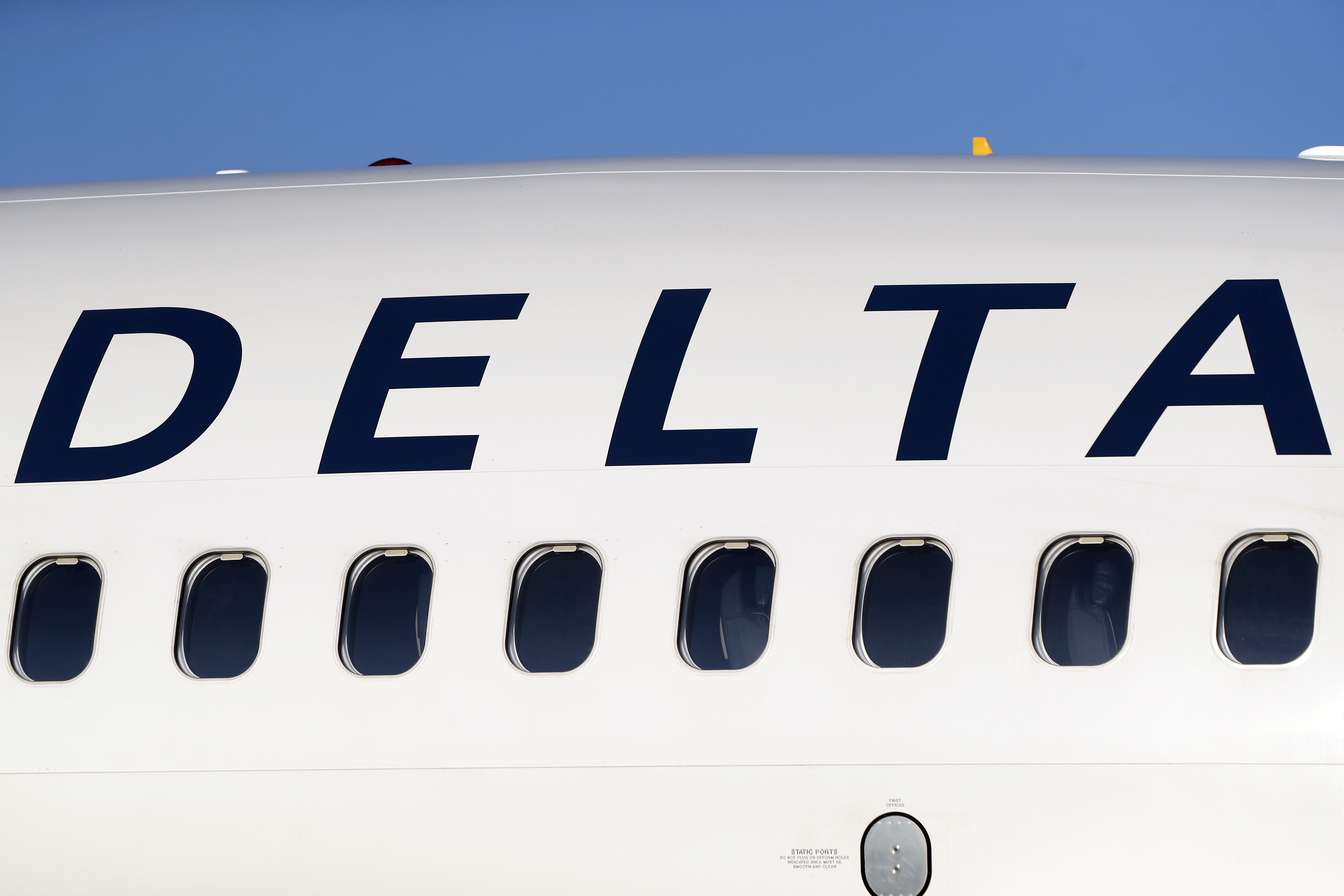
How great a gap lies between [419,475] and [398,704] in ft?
3.64

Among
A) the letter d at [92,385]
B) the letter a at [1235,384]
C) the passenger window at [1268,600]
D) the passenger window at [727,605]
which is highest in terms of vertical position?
the letter d at [92,385]

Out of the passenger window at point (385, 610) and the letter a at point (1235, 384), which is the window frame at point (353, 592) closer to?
the passenger window at point (385, 610)

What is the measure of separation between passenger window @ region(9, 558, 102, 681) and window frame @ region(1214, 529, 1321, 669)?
17.5ft

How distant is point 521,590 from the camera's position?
565 centimetres

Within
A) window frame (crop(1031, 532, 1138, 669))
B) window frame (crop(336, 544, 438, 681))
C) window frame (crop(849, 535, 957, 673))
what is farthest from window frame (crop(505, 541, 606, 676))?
window frame (crop(1031, 532, 1138, 669))

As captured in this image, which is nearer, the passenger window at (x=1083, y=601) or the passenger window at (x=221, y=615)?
the passenger window at (x=1083, y=601)

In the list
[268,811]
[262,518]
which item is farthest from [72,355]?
[268,811]

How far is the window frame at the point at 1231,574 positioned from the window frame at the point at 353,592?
3618 mm

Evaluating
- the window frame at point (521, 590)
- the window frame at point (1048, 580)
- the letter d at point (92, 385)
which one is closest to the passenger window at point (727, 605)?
the window frame at point (521, 590)

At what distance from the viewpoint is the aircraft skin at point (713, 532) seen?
5219 millimetres

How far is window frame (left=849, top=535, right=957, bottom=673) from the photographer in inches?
210

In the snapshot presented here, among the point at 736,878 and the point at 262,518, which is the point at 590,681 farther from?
the point at 262,518

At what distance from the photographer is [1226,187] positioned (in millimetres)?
6262

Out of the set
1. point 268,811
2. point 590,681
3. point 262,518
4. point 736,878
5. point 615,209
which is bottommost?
point 736,878
